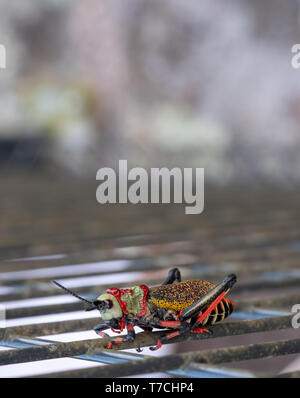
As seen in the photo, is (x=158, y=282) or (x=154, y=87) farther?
(x=154, y=87)

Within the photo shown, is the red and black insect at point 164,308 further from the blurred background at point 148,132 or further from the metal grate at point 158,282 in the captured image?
the blurred background at point 148,132

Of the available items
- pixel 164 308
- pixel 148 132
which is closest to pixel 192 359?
pixel 164 308

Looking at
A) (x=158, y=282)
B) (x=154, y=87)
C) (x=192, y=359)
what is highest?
(x=154, y=87)

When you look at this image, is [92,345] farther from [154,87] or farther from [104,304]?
[154,87]

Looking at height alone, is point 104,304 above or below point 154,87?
below

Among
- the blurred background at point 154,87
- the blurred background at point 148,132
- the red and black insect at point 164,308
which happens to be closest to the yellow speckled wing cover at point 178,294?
the red and black insect at point 164,308

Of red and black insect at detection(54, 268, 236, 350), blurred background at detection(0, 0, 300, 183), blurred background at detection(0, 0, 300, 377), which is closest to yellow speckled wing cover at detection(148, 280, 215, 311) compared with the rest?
red and black insect at detection(54, 268, 236, 350)
